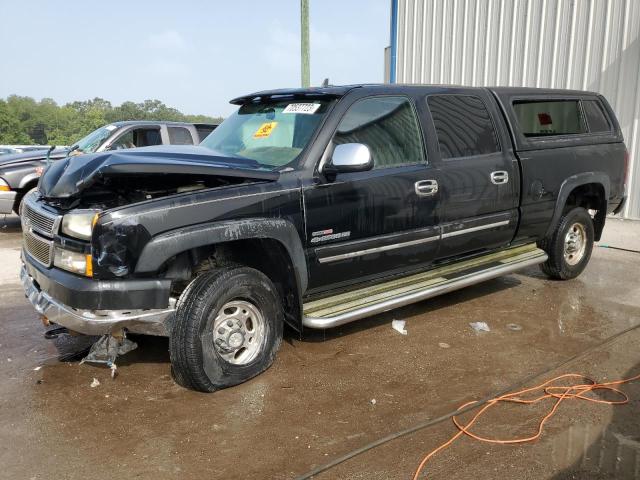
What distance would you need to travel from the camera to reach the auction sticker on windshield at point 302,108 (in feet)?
13.8

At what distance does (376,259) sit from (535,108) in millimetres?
3206

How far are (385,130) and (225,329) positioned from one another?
195 centimetres

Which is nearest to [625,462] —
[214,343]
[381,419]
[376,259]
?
[381,419]

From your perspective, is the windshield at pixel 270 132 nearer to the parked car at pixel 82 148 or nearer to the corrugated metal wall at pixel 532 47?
the parked car at pixel 82 148

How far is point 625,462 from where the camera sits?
9.33 ft

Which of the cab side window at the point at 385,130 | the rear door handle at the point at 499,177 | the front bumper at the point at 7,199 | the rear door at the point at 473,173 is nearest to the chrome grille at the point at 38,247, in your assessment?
the cab side window at the point at 385,130

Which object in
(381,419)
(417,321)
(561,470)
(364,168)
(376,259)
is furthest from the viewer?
(417,321)

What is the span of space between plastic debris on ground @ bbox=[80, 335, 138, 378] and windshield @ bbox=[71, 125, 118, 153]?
5371 mm

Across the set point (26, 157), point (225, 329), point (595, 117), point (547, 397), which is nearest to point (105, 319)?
point (225, 329)

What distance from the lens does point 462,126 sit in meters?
4.85

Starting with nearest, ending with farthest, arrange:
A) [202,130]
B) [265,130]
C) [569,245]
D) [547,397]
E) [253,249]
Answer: [547,397] → [253,249] → [265,130] → [569,245] → [202,130]

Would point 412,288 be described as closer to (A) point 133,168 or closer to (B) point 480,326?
(B) point 480,326

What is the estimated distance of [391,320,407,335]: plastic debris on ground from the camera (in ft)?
15.6

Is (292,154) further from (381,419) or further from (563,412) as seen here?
(563,412)
